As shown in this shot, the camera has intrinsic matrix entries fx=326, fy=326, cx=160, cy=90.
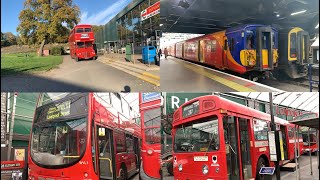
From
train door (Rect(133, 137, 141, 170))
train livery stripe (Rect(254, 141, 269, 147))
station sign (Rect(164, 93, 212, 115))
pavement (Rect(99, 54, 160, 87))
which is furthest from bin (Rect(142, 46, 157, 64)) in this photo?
train livery stripe (Rect(254, 141, 269, 147))

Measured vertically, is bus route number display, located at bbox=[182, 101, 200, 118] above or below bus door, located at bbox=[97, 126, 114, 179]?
above

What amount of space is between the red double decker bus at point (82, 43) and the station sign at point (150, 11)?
58cm

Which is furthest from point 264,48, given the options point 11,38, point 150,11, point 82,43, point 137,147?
point 11,38

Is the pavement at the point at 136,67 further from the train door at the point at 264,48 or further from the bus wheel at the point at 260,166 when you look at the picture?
the bus wheel at the point at 260,166

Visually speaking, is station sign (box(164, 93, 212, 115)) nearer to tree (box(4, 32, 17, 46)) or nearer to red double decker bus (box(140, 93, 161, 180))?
red double decker bus (box(140, 93, 161, 180))

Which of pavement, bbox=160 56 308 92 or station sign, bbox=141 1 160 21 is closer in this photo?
station sign, bbox=141 1 160 21

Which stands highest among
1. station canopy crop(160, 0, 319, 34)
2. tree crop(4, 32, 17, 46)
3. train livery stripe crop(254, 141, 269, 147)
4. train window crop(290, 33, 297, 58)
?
station canopy crop(160, 0, 319, 34)

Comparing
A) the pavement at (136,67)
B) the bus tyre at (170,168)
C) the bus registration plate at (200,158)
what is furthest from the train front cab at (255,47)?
the bus tyre at (170,168)

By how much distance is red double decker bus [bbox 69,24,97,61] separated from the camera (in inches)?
135

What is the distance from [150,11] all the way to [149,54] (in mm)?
449

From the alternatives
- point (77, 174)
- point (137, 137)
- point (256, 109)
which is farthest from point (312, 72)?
point (77, 174)

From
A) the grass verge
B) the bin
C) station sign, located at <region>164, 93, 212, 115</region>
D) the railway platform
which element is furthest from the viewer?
station sign, located at <region>164, 93, 212, 115</region>

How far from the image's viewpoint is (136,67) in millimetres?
3523

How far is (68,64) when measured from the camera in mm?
3486
